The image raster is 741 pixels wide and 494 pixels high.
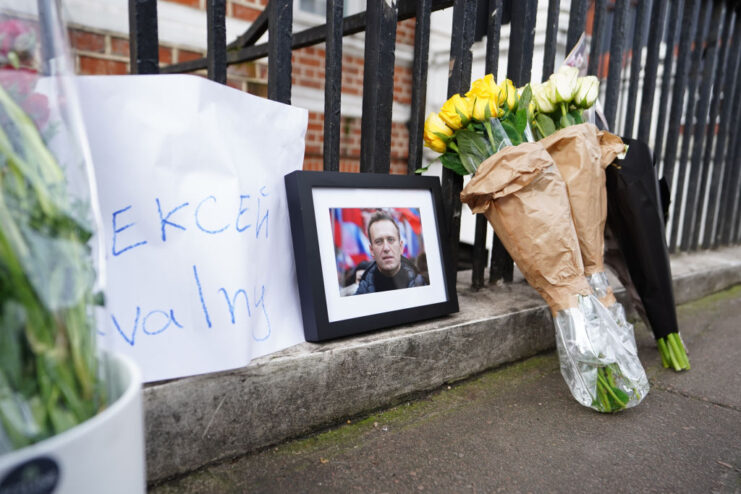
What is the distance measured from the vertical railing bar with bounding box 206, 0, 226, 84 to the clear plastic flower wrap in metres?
0.69

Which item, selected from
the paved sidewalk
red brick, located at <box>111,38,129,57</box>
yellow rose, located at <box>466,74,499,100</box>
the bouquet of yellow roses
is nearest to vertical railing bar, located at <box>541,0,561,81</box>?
the bouquet of yellow roses

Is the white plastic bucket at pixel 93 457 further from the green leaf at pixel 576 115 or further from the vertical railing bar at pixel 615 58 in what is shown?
the vertical railing bar at pixel 615 58

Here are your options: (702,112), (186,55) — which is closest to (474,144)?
(702,112)

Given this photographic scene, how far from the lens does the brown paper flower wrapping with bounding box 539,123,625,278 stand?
131cm

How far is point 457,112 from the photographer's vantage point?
132cm

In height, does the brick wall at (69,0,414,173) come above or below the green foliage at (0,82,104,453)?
above

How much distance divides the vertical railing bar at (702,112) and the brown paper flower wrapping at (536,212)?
212 centimetres

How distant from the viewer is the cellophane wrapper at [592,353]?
122cm

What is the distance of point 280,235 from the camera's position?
1.14 meters

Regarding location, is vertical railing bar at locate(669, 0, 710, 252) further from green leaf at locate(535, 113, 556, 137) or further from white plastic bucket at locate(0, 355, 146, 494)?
white plastic bucket at locate(0, 355, 146, 494)

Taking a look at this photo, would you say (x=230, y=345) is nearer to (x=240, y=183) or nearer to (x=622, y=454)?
(x=240, y=183)

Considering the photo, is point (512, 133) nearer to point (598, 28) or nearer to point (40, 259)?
point (598, 28)

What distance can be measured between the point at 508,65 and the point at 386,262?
95 centimetres

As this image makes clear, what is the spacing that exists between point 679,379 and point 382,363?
1.02 meters
